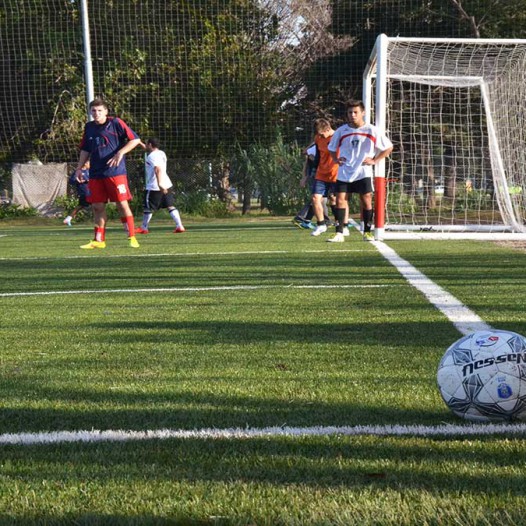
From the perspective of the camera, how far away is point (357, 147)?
42.6ft

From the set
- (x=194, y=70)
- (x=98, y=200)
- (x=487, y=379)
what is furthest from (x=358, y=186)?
(x=194, y=70)

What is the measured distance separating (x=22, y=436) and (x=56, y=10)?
29476mm

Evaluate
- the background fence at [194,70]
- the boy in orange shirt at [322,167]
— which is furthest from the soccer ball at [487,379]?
the background fence at [194,70]

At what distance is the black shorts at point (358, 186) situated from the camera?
1313cm

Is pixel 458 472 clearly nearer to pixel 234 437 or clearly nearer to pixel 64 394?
pixel 234 437

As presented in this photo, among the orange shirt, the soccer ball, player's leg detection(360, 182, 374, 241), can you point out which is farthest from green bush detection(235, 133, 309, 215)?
the soccer ball

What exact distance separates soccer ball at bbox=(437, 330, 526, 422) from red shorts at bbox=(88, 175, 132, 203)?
9.41 metres

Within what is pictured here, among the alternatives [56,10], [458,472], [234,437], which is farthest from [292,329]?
[56,10]

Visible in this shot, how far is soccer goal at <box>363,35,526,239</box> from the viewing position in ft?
50.9

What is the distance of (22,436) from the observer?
3113 millimetres

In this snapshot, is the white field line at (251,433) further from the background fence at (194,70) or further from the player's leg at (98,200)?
the background fence at (194,70)

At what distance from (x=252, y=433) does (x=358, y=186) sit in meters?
10.3

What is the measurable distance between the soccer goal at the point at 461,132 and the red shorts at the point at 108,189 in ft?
12.0

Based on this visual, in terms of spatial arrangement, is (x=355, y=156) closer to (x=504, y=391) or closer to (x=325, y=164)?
(x=325, y=164)
